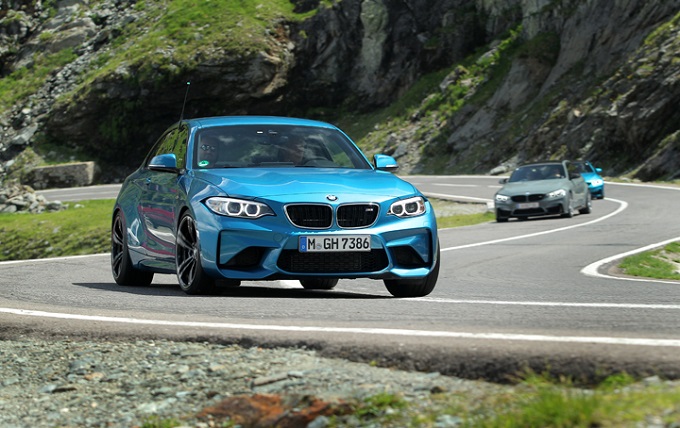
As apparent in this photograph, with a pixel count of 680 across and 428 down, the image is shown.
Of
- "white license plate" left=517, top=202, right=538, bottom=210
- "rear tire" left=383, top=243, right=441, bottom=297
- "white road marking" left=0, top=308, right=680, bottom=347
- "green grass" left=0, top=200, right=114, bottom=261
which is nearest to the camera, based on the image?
"white road marking" left=0, top=308, right=680, bottom=347

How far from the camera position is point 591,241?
18.7 metres

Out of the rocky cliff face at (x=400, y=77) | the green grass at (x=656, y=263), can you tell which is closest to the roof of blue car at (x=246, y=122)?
the green grass at (x=656, y=263)

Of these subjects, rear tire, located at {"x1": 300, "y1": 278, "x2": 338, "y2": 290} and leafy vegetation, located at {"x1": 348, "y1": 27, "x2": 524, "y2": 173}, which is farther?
leafy vegetation, located at {"x1": 348, "y1": 27, "x2": 524, "y2": 173}

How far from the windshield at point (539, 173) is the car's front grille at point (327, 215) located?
1983 cm

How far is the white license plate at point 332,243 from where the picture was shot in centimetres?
878

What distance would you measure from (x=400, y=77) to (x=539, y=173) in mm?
40863

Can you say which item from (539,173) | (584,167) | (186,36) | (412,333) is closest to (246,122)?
(412,333)

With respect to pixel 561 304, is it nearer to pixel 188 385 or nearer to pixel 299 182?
pixel 299 182

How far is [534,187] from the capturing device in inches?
1071

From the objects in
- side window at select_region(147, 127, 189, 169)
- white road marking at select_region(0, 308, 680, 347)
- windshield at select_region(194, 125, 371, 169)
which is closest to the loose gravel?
white road marking at select_region(0, 308, 680, 347)

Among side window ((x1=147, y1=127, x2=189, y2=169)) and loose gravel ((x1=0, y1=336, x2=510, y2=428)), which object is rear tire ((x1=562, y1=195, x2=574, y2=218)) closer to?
side window ((x1=147, y1=127, x2=189, y2=169))

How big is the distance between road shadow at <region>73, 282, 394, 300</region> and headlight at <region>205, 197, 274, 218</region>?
2.64 feet

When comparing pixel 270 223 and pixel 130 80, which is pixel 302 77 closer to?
pixel 130 80

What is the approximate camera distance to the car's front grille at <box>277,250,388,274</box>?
8805 millimetres
